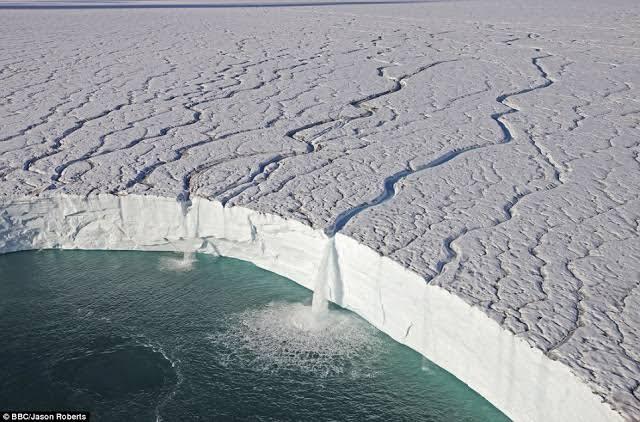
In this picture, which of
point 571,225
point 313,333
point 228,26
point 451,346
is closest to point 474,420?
point 451,346

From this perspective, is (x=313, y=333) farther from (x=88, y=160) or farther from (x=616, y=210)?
(x=88, y=160)

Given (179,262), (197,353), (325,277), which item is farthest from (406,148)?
(197,353)

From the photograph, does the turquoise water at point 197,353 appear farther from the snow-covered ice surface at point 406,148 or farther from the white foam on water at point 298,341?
the snow-covered ice surface at point 406,148

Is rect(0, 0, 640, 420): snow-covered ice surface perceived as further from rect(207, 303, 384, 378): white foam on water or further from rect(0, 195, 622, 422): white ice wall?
rect(207, 303, 384, 378): white foam on water

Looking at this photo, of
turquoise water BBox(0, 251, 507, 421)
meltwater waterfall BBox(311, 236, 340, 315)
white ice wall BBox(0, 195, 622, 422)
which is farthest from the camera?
meltwater waterfall BBox(311, 236, 340, 315)

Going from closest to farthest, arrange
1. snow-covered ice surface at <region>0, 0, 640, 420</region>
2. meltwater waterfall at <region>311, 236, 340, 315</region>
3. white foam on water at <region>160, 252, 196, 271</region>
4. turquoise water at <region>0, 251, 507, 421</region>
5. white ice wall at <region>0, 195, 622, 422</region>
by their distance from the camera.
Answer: white ice wall at <region>0, 195, 622, 422</region> → turquoise water at <region>0, 251, 507, 421</region> → snow-covered ice surface at <region>0, 0, 640, 420</region> → meltwater waterfall at <region>311, 236, 340, 315</region> → white foam on water at <region>160, 252, 196, 271</region>

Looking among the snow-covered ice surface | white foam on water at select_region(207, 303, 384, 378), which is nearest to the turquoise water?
white foam on water at select_region(207, 303, 384, 378)
